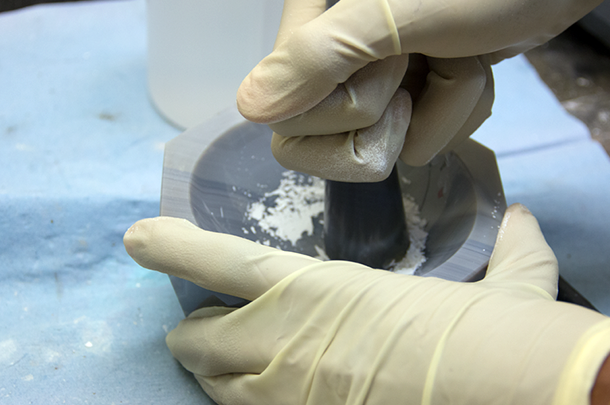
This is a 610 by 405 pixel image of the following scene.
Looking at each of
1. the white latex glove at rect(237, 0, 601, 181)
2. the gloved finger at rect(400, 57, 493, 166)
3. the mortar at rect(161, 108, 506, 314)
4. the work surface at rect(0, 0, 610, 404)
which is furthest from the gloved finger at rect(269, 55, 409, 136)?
the work surface at rect(0, 0, 610, 404)

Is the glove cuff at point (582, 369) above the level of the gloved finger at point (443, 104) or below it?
below

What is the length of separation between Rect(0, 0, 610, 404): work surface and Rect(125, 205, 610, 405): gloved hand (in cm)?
16

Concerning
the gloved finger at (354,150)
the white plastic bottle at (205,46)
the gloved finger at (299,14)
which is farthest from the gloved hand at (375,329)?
the white plastic bottle at (205,46)

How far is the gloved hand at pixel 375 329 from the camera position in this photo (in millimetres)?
544

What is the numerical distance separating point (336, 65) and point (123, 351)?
0.63 meters

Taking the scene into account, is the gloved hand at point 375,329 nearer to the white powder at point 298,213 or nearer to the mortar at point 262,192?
the mortar at point 262,192

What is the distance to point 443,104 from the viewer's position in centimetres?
79

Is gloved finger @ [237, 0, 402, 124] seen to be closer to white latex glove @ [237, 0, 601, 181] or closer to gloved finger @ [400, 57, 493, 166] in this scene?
white latex glove @ [237, 0, 601, 181]

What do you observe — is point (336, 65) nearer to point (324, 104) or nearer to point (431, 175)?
point (324, 104)

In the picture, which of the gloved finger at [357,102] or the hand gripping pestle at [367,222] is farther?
the hand gripping pestle at [367,222]

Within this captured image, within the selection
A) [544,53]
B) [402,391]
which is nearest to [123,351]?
[402,391]

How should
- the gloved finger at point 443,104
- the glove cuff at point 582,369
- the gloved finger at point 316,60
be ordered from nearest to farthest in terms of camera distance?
the glove cuff at point 582,369
the gloved finger at point 316,60
the gloved finger at point 443,104

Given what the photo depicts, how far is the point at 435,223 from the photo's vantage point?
978mm

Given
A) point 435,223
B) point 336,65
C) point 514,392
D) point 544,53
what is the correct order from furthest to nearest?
point 544,53
point 435,223
point 336,65
point 514,392
